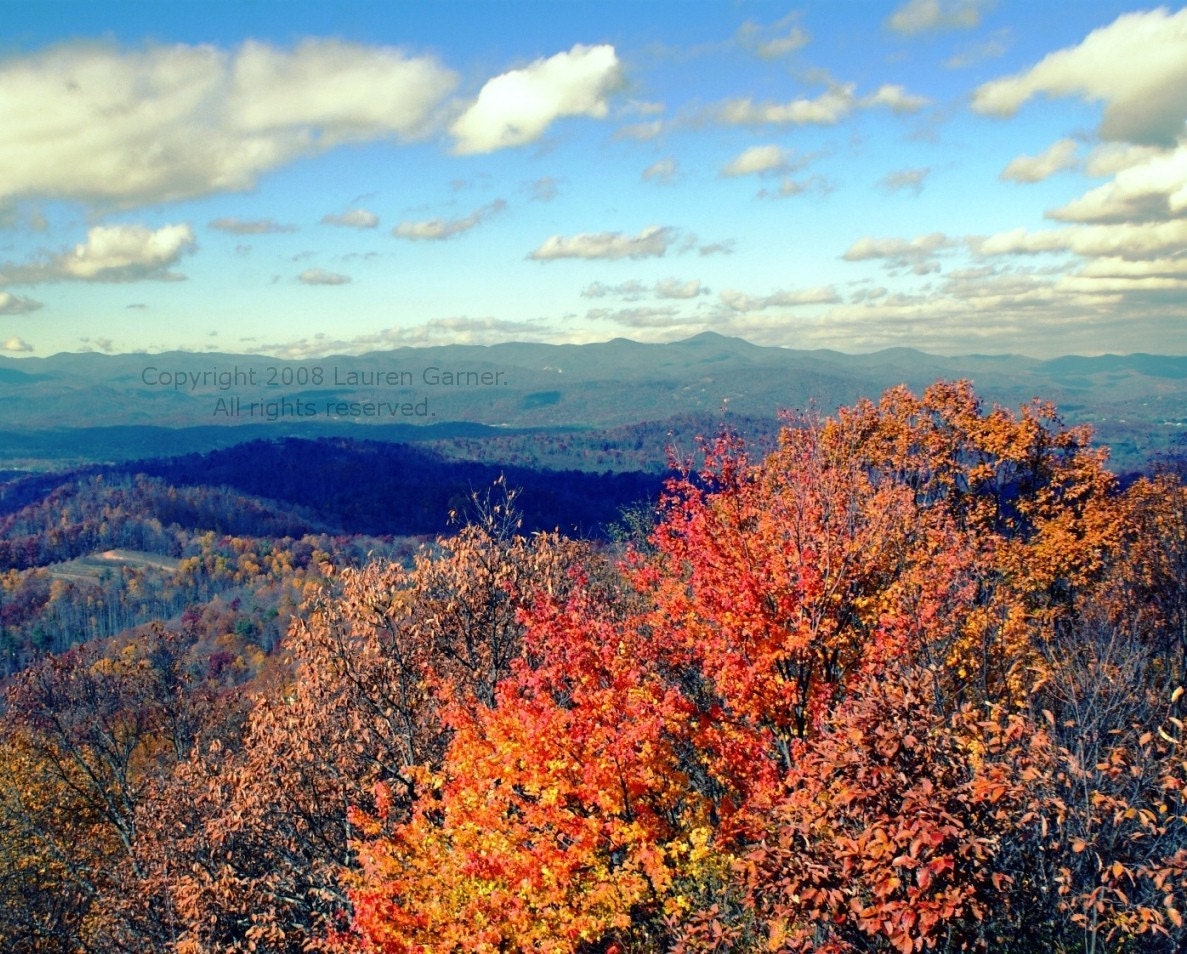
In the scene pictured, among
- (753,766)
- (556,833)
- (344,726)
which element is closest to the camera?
(556,833)

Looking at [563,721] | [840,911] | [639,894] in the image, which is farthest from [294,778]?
[840,911]

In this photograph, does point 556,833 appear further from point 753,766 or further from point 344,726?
point 344,726

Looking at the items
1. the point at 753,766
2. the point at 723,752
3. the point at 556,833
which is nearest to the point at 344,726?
the point at 556,833

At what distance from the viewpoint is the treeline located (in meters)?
9.89

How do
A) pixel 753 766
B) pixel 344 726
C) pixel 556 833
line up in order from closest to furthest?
pixel 556 833 < pixel 753 766 < pixel 344 726

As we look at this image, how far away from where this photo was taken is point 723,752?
1822 cm

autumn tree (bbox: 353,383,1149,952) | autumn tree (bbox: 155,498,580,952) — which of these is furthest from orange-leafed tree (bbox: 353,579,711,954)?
autumn tree (bbox: 155,498,580,952)

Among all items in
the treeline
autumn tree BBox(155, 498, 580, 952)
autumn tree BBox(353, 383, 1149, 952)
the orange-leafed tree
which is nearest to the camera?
autumn tree BBox(353, 383, 1149, 952)

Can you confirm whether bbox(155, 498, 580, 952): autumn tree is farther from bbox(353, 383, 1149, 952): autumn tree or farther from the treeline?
bbox(353, 383, 1149, 952): autumn tree

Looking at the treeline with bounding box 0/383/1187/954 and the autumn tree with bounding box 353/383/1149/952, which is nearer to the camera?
the autumn tree with bounding box 353/383/1149/952

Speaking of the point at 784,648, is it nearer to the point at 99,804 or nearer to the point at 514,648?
the point at 514,648

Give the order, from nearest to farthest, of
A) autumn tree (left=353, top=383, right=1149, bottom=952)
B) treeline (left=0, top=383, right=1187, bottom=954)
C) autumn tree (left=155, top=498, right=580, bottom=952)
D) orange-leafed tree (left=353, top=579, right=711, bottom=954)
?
1. autumn tree (left=353, top=383, right=1149, bottom=952)
2. treeline (left=0, top=383, right=1187, bottom=954)
3. orange-leafed tree (left=353, top=579, right=711, bottom=954)
4. autumn tree (left=155, top=498, right=580, bottom=952)

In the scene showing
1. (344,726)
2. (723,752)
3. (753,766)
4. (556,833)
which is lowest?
(344,726)

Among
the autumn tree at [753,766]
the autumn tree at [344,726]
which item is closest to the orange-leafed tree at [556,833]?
the autumn tree at [753,766]
